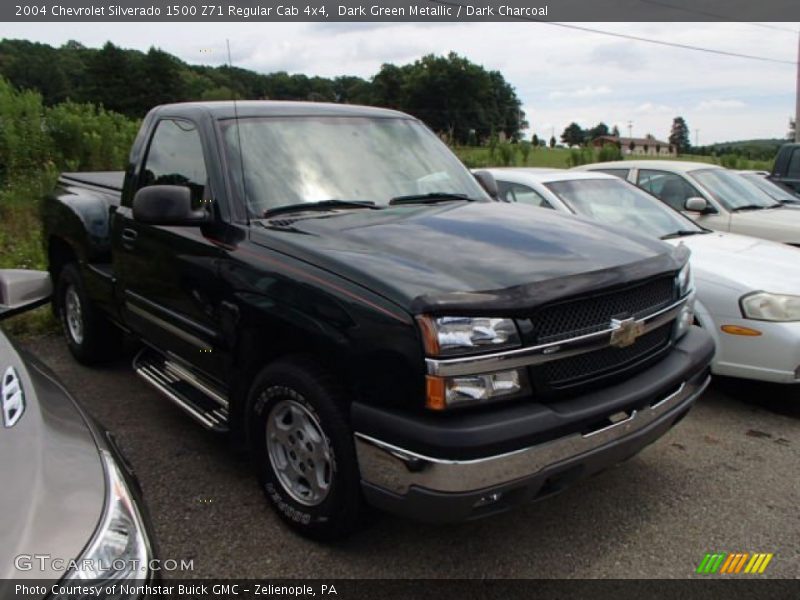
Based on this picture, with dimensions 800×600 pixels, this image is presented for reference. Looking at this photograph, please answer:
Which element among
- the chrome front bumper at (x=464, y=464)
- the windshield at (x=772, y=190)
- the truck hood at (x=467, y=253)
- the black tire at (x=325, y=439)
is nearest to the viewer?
the chrome front bumper at (x=464, y=464)

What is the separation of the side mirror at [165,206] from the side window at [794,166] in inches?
442

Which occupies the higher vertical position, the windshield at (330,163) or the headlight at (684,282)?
the windshield at (330,163)

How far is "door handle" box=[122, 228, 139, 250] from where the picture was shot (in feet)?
12.9

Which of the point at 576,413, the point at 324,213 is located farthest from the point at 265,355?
the point at 576,413

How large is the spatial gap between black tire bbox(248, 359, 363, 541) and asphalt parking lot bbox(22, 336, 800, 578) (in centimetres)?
14

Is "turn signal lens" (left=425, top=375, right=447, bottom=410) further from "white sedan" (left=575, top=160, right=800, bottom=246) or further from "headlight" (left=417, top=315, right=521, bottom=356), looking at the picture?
"white sedan" (left=575, top=160, right=800, bottom=246)

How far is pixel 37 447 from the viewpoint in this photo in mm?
1603

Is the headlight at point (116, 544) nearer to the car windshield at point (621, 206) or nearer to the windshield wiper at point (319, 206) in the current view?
the windshield wiper at point (319, 206)

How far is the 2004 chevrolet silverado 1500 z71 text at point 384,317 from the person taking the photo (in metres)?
2.26

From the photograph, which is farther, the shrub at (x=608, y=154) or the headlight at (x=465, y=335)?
the shrub at (x=608, y=154)

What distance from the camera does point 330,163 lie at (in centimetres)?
343

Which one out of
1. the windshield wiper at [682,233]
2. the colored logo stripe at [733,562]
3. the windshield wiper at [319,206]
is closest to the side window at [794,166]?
the windshield wiper at [682,233]

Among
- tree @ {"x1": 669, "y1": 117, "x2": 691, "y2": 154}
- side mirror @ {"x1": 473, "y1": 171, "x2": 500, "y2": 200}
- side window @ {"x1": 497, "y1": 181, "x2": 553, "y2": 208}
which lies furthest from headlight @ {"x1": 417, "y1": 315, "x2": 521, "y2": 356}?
tree @ {"x1": 669, "y1": 117, "x2": 691, "y2": 154}

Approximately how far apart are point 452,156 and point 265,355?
1.92 metres
